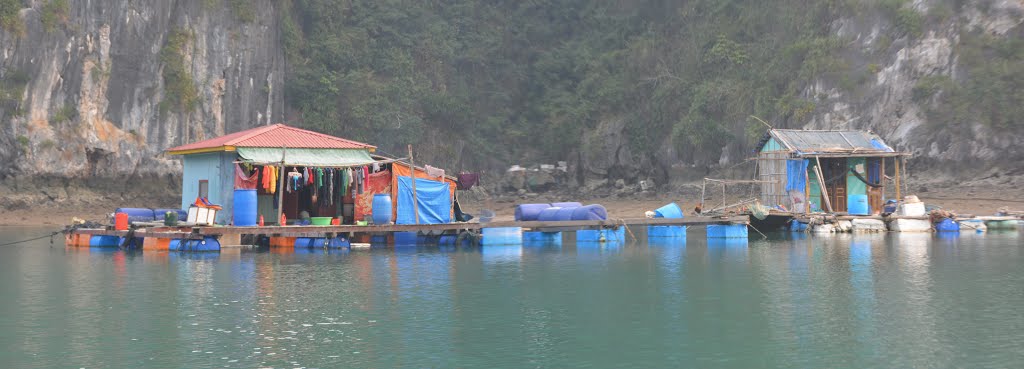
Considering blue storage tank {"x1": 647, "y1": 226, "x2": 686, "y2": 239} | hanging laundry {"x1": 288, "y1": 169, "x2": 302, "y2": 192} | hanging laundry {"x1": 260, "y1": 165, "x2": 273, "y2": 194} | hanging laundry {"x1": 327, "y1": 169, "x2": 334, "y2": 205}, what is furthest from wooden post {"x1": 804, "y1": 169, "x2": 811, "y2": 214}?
hanging laundry {"x1": 260, "y1": 165, "x2": 273, "y2": 194}

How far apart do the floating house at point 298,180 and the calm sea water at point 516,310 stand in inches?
136

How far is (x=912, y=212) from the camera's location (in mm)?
38375

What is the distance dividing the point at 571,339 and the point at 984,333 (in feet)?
21.0

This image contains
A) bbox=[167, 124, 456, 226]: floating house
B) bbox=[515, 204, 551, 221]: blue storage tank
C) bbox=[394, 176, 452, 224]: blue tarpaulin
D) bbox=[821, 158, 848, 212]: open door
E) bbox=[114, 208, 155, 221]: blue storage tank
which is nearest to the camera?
bbox=[167, 124, 456, 226]: floating house

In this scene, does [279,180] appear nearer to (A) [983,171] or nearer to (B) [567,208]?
(B) [567,208]

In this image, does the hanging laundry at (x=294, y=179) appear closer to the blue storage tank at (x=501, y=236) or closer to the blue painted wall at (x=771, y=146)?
the blue storage tank at (x=501, y=236)

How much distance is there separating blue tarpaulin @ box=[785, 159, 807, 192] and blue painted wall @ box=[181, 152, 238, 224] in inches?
811

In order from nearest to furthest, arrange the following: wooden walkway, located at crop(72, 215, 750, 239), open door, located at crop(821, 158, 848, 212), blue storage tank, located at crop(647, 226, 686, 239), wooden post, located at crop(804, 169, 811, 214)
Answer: wooden walkway, located at crop(72, 215, 750, 239)
blue storage tank, located at crop(647, 226, 686, 239)
wooden post, located at crop(804, 169, 811, 214)
open door, located at crop(821, 158, 848, 212)

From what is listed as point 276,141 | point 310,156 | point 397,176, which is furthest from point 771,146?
point 276,141

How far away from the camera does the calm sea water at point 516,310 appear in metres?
14.7

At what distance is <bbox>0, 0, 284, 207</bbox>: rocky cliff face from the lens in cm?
4966

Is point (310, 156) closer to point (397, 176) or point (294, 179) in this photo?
point (294, 179)

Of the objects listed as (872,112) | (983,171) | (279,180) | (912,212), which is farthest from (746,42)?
(279,180)

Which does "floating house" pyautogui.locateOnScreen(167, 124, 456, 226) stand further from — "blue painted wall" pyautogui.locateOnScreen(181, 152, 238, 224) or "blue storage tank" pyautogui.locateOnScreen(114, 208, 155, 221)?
"blue storage tank" pyautogui.locateOnScreen(114, 208, 155, 221)
